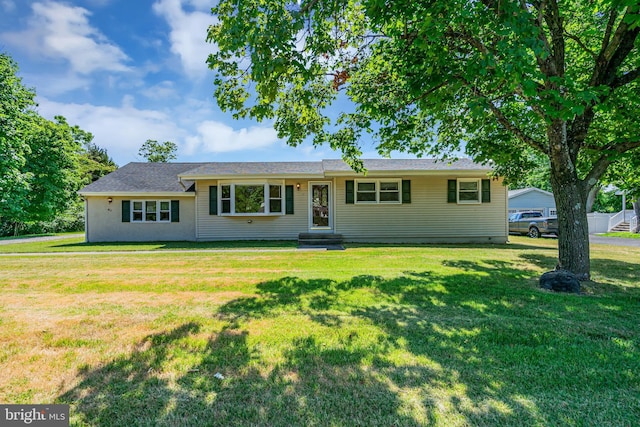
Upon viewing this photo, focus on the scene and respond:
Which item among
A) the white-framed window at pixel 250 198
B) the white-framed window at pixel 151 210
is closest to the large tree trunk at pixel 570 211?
the white-framed window at pixel 250 198

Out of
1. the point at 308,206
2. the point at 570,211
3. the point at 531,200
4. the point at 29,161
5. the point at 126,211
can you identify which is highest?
the point at 29,161

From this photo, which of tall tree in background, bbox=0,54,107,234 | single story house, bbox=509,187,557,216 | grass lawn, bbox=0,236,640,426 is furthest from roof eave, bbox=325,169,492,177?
single story house, bbox=509,187,557,216

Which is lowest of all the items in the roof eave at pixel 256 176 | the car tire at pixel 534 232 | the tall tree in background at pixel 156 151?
the car tire at pixel 534 232

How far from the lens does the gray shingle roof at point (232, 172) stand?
12625 millimetres

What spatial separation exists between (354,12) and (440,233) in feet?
32.0

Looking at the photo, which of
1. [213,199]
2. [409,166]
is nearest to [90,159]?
[213,199]

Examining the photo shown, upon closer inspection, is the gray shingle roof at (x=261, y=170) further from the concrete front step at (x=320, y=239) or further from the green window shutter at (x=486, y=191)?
the green window shutter at (x=486, y=191)

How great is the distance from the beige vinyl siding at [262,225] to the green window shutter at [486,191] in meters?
7.83

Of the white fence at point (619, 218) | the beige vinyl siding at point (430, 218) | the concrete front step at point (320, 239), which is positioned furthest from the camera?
the white fence at point (619, 218)

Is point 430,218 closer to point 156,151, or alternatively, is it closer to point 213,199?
point 213,199

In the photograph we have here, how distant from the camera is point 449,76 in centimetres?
445

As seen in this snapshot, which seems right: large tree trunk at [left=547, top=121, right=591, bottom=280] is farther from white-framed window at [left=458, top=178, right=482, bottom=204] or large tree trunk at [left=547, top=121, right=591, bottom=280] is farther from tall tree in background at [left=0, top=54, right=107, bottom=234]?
tall tree in background at [left=0, top=54, right=107, bottom=234]

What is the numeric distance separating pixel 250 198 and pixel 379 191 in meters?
5.80

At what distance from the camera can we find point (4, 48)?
15.0 meters
